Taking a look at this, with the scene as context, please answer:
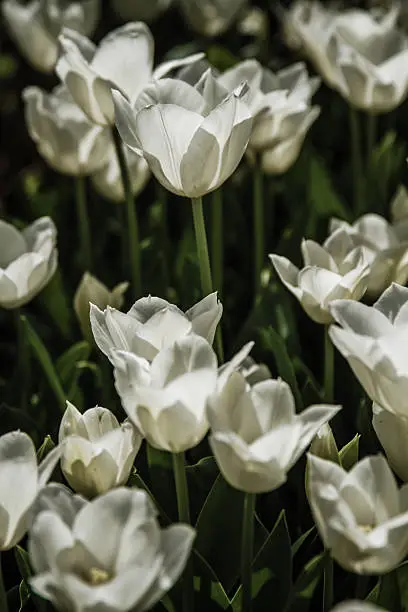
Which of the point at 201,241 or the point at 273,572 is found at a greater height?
the point at 201,241

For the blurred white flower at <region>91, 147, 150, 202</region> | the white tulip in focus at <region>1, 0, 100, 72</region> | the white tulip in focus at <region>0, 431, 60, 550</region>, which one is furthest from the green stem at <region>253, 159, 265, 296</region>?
the white tulip in focus at <region>0, 431, 60, 550</region>

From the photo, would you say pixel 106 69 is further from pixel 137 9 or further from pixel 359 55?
pixel 137 9

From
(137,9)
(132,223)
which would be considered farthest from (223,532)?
(137,9)

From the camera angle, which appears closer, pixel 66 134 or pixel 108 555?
pixel 108 555

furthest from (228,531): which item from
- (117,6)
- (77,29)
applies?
(117,6)

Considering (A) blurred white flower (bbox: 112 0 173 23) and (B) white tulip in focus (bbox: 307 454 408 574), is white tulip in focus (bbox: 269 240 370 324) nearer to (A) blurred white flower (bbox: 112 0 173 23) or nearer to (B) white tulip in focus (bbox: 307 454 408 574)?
(B) white tulip in focus (bbox: 307 454 408 574)

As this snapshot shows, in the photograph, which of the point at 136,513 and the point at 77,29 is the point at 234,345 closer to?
the point at 136,513

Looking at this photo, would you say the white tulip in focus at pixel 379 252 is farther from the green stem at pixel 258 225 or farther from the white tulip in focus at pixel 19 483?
the white tulip in focus at pixel 19 483
